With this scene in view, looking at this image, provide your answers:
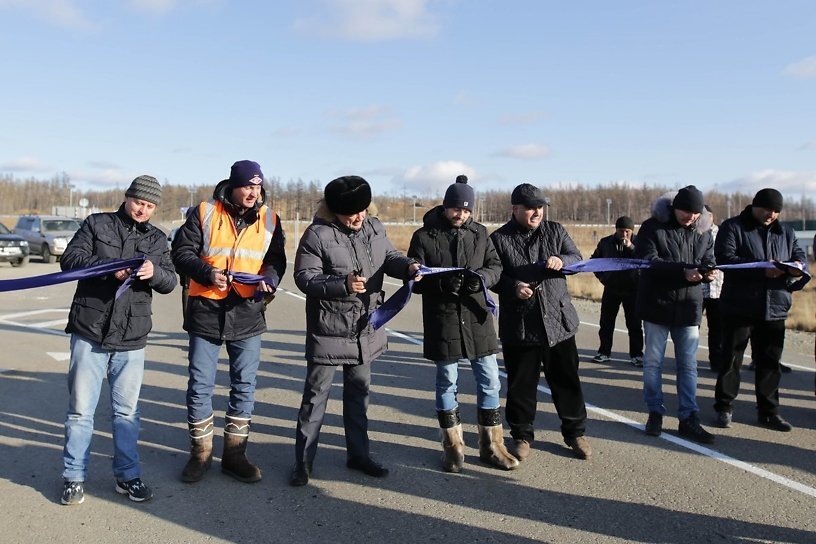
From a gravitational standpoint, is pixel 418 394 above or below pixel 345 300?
below

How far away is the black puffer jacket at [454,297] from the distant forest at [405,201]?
407ft

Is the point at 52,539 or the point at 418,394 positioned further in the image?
the point at 418,394

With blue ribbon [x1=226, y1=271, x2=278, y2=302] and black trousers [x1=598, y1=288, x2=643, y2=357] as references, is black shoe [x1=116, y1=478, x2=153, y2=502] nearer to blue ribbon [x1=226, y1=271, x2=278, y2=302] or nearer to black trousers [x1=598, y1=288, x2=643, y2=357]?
blue ribbon [x1=226, y1=271, x2=278, y2=302]

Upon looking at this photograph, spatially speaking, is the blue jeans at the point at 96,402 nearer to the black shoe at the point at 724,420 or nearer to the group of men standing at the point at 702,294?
the group of men standing at the point at 702,294

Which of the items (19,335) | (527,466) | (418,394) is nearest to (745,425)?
(527,466)

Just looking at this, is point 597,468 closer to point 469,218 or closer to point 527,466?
point 527,466

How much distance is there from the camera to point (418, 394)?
23.2 ft

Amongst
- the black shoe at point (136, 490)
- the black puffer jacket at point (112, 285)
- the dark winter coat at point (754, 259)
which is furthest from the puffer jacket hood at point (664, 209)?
the black shoe at point (136, 490)

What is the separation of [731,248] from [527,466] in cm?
283

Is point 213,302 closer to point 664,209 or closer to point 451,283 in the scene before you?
point 451,283

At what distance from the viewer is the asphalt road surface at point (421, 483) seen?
389 cm

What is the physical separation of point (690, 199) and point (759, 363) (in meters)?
1.79

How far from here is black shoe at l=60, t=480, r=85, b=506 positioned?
13.7 feet

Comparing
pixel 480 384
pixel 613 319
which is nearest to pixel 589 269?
pixel 480 384
